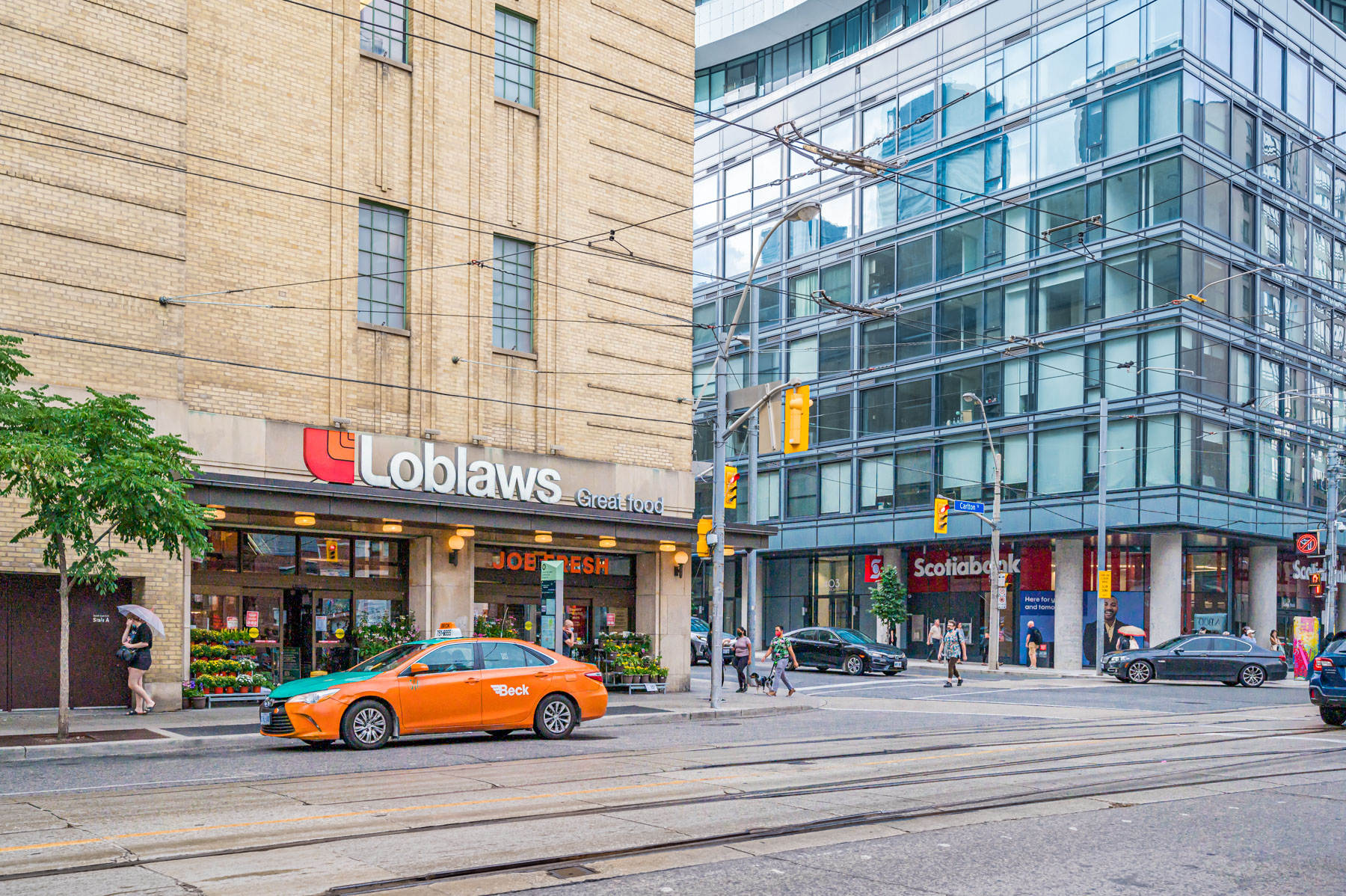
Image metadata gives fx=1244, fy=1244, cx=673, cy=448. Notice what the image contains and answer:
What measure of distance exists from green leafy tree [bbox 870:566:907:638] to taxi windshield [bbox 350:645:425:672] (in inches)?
1329

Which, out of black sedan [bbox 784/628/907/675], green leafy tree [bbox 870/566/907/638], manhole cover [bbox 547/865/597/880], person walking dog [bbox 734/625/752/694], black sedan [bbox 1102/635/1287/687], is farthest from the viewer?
green leafy tree [bbox 870/566/907/638]

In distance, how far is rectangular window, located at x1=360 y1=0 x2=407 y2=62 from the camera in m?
23.2

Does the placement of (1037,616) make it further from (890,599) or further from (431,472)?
(431,472)

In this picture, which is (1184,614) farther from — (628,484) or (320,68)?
(320,68)

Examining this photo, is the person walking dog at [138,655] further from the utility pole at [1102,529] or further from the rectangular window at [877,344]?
the rectangular window at [877,344]

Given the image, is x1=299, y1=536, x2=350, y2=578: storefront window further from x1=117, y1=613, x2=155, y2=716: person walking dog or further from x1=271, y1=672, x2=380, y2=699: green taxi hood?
x1=271, y1=672, x2=380, y2=699: green taxi hood

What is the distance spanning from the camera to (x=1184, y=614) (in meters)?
44.2

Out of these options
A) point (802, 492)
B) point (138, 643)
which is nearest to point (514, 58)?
point (138, 643)

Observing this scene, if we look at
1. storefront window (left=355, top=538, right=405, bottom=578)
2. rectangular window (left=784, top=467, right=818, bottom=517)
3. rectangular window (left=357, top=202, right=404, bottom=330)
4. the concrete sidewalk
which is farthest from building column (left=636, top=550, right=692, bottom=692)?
rectangular window (left=784, top=467, right=818, bottom=517)

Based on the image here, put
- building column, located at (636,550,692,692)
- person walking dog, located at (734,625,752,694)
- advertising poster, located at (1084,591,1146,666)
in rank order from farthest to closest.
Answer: advertising poster, located at (1084,591,1146,666), building column, located at (636,550,692,692), person walking dog, located at (734,625,752,694)

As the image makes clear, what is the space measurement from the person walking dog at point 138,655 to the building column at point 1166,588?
33.4m

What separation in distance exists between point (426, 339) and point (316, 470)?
3.45 metres

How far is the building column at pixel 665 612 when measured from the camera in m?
27.2

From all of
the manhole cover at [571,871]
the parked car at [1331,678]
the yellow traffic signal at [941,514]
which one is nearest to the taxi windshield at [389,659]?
the manhole cover at [571,871]
